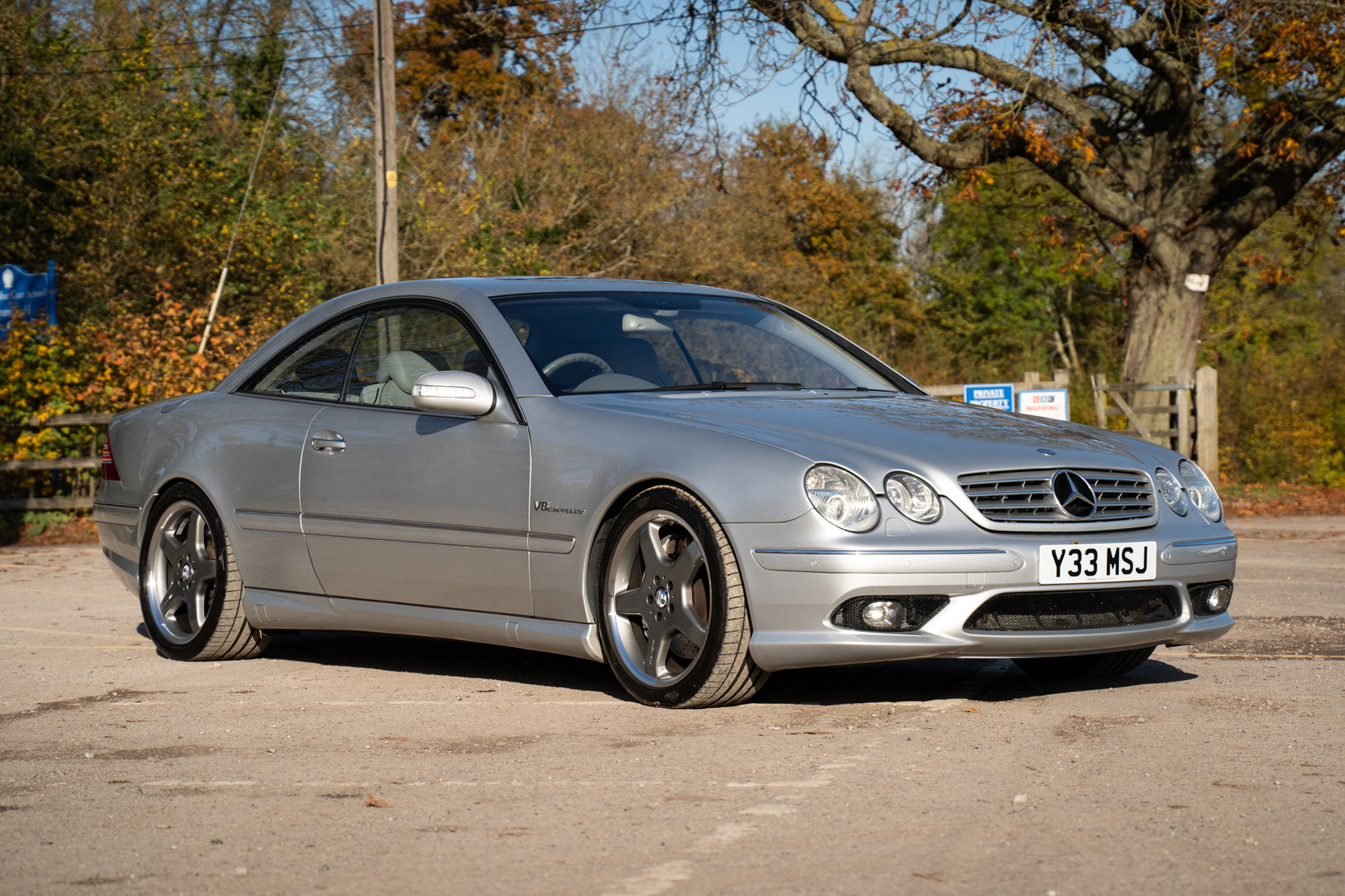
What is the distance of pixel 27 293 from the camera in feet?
56.3

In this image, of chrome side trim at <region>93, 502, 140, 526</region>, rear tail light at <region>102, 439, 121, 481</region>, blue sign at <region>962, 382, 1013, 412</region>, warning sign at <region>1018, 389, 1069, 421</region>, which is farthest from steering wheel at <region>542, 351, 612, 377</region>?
warning sign at <region>1018, 389, 1069, 421</region>

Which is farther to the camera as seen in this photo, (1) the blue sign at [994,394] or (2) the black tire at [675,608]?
(1) the blue sign at [994,394]

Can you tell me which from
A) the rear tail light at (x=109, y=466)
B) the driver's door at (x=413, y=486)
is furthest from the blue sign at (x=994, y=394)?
the driver's door at (x=413, y=486)

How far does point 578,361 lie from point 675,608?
120cm

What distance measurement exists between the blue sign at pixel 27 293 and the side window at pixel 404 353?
38.2 feet

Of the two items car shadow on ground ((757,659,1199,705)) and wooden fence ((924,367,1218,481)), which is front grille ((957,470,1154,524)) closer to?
car shadow on ground ((757,659,1199,705))

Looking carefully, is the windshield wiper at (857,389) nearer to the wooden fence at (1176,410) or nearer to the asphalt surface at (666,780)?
the asphalt surface at (666,780)

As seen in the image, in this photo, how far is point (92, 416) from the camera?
15695 millimetres

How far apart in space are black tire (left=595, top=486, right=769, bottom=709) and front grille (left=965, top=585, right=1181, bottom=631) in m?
0.77

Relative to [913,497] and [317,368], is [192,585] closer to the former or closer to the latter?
[317,368]

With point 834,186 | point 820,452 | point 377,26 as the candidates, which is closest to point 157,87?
A: point 377,26

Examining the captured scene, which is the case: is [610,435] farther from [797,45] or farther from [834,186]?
[834,186]

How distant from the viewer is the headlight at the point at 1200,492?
5727 millimetres

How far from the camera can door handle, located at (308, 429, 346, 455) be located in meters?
6.36
